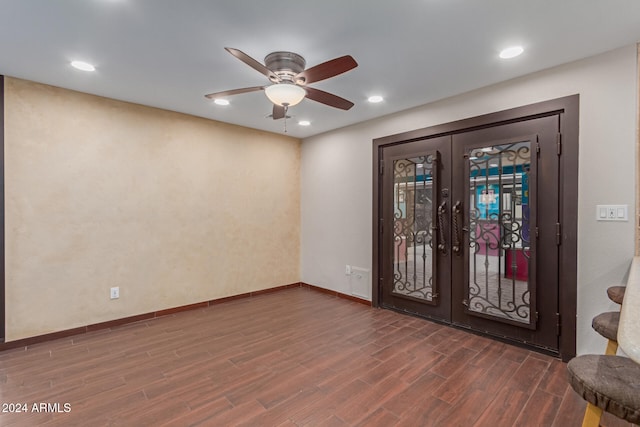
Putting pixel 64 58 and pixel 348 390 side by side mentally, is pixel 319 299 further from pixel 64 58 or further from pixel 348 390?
pixel 64 58

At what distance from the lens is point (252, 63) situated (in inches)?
80.0

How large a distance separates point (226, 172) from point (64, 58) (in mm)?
2155

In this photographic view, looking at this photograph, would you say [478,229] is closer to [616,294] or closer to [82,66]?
[616,294]

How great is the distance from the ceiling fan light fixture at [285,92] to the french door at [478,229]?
6.31ft

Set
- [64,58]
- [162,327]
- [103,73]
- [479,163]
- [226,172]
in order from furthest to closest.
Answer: [226,172]
[162,327]
[479,163]
[103,73]
[64,58]

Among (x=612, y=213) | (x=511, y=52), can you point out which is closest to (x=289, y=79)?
(x=511, y=52)

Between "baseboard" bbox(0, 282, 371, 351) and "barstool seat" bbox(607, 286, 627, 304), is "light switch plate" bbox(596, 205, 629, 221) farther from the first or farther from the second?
"baseboard" bbox(0, 282, 371, 351)

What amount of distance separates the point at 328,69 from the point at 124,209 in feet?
9.55

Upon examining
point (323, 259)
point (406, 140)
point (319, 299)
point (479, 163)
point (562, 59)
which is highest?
point (562, 59)

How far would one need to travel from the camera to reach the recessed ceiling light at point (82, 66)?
2.64 m

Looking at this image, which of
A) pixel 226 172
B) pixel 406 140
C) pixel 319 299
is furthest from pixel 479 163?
pixel 226 172

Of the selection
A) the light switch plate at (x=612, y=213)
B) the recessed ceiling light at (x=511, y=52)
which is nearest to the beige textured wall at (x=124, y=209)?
the recessed ceiling light at (x=511, y=52)

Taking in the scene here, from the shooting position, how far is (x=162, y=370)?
254 centimetres

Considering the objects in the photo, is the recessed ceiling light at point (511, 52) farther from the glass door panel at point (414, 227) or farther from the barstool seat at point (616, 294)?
the barstool seat at point (616, 294)
